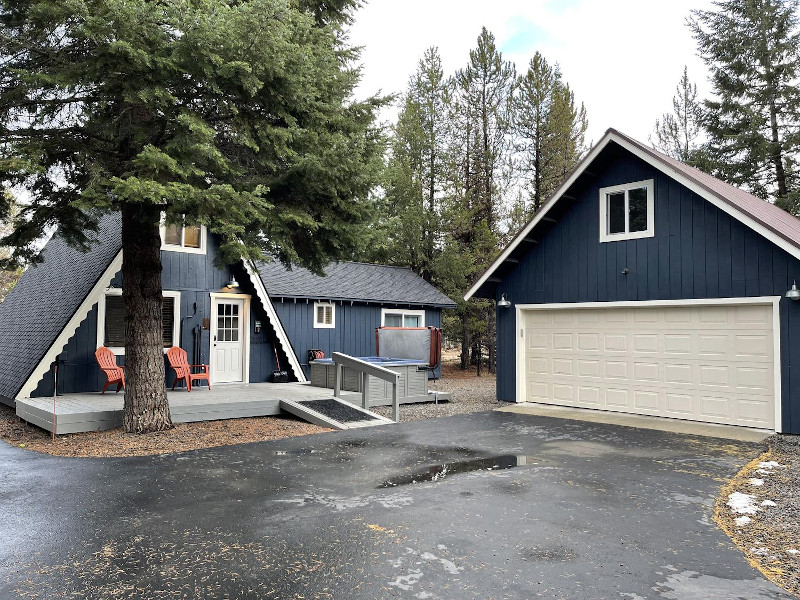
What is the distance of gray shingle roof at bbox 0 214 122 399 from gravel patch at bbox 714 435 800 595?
9.45m

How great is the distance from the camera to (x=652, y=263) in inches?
402

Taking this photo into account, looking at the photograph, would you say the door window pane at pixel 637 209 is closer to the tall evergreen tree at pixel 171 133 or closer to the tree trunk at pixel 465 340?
the tall evergreen tree at pixel 171 133

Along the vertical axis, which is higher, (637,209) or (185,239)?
(637,209)

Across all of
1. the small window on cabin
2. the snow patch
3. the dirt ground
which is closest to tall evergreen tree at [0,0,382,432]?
the dirt ground

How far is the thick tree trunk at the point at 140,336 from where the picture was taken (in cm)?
840

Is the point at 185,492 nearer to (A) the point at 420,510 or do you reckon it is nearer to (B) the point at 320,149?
(A) the point at 420,510

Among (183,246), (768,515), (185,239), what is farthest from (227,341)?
(768,515)

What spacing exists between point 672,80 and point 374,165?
21.3 metres

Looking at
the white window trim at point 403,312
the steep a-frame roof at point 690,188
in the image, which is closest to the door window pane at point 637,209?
the steep a-frame roof at point 690,188

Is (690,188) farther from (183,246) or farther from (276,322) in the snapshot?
(183,246)

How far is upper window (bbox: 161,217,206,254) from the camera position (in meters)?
12.4

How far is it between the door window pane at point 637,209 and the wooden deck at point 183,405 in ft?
20.4

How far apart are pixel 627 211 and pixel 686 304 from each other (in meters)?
2.08

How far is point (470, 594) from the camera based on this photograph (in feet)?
11.0
